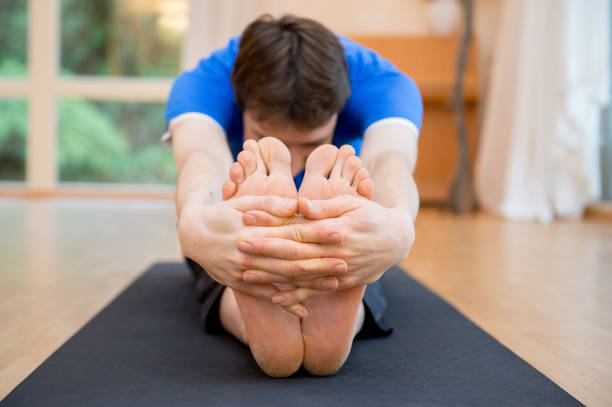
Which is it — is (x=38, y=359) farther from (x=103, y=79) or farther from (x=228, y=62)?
(x=103, y=79)

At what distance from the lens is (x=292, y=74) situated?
1002 mm

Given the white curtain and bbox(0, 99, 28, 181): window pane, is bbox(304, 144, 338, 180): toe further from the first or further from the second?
bbox(0, 99, 28, 181): window pane

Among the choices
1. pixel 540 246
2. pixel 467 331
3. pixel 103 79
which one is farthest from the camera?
pixel 103 79

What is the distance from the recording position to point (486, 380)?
2.47 feet

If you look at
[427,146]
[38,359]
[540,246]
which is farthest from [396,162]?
[427,146]

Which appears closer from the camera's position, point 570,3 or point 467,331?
point 467,331

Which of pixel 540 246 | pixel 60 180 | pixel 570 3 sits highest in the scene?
pixel 570 3

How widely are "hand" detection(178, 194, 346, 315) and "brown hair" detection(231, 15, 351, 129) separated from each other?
364 millimetres

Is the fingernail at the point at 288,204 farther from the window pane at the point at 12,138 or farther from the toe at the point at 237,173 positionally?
the window pane at the point at 12,138

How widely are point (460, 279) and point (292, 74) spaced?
0.82 m

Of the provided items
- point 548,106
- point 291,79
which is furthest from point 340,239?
point 548,106

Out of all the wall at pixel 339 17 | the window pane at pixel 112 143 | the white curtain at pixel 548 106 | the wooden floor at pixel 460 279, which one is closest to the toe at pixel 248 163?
the wooden floor at pixel 460 279

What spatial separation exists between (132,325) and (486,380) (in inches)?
24.4

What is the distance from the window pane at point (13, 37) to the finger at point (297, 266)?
4.66 meters
